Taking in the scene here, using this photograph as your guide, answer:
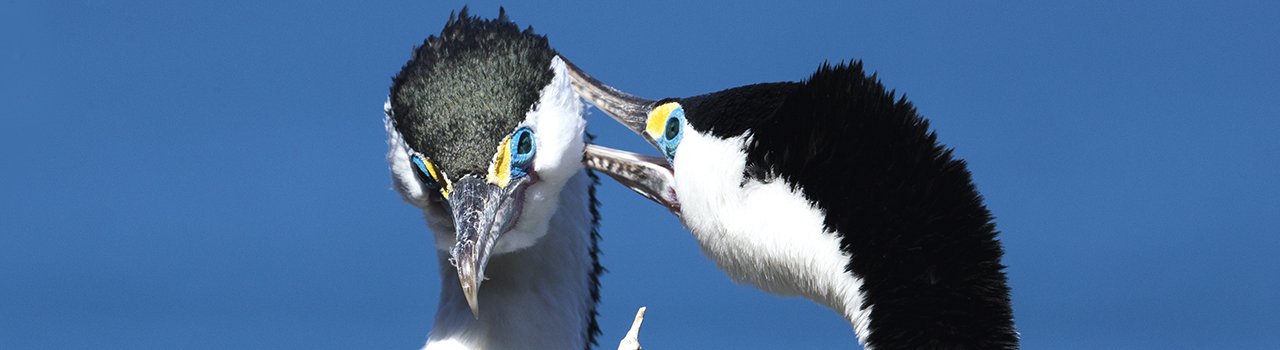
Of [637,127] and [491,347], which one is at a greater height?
[637,127]

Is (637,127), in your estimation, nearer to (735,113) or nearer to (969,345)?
(735,113)

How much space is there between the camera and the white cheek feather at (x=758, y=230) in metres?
2.60

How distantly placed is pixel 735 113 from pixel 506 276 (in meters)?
0.74

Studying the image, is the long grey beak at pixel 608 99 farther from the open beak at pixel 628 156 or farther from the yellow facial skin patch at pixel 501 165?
the yellow facial skin patch at pixel 501 165

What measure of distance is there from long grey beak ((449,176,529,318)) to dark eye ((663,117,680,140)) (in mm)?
409

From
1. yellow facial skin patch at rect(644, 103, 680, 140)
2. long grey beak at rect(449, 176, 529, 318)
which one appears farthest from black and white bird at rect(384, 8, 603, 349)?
yellow facial skin patch at rect(644, 103, 680, 140)

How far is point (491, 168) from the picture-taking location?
2.80 metres

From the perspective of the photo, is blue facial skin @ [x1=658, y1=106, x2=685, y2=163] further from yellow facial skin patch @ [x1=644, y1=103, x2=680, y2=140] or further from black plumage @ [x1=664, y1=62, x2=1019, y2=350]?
black plumage @ [x1=664, y1=62, x2=1019, y2=350]

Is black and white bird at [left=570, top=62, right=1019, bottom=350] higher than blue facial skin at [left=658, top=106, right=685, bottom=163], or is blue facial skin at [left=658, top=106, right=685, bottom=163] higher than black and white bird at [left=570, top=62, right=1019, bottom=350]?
blue facial skin at [left=658, top=106, right=685, bottom=163]

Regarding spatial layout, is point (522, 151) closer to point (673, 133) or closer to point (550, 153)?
point (550, 153)

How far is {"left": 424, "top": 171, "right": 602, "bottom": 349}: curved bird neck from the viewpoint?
10.4ft

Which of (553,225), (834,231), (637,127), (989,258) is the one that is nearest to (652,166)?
(637,127)

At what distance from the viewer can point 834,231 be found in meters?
2.56

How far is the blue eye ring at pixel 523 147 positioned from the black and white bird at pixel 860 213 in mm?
372
